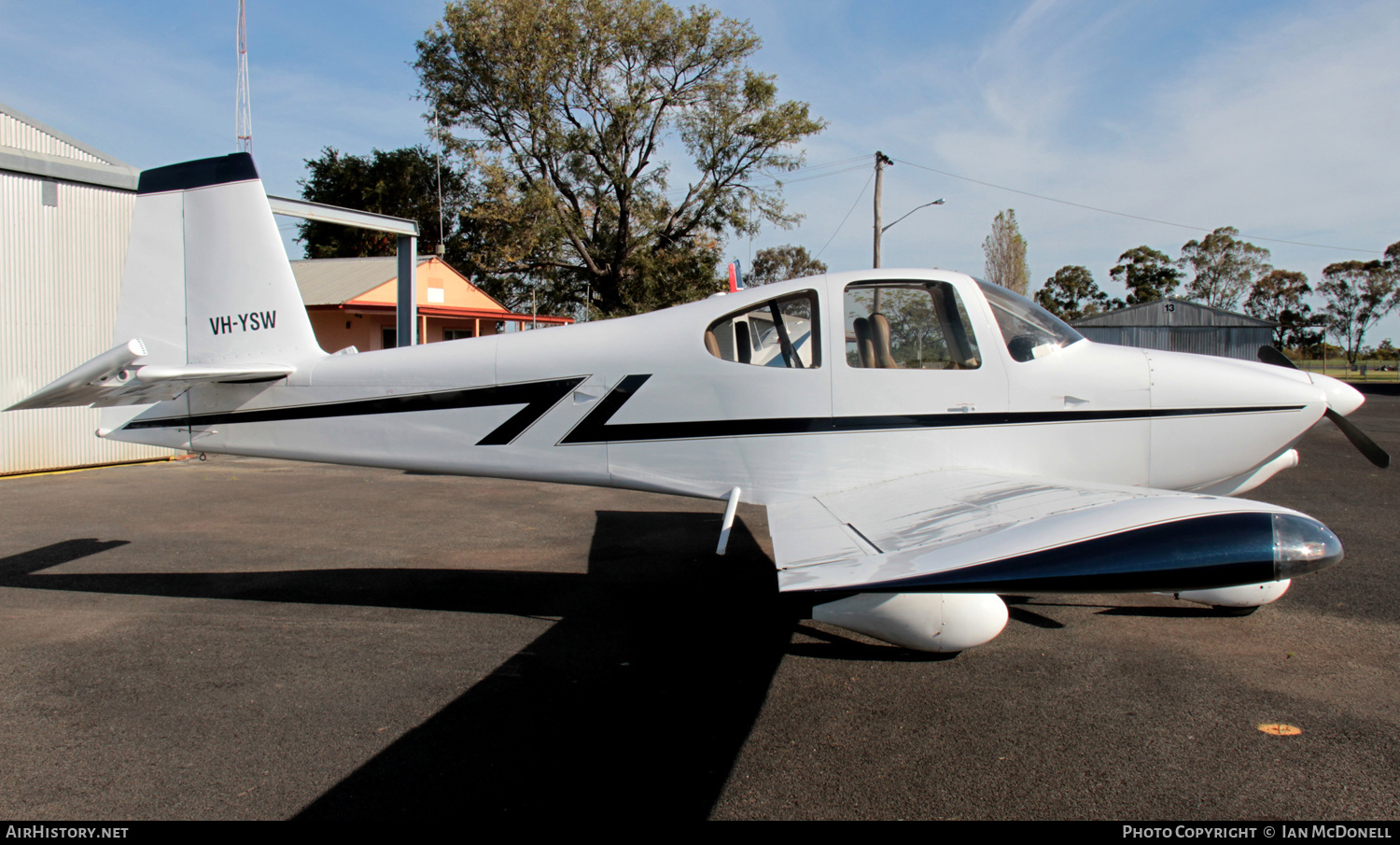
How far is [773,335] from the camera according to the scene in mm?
4457

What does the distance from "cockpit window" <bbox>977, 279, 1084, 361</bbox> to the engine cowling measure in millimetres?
1459

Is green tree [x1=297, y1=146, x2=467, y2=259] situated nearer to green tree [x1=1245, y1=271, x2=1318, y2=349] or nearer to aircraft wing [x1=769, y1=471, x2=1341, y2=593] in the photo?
aircraft wing [x1=769, y1=471, x2=1341, y2=593]

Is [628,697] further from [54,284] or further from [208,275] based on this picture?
[54,284]

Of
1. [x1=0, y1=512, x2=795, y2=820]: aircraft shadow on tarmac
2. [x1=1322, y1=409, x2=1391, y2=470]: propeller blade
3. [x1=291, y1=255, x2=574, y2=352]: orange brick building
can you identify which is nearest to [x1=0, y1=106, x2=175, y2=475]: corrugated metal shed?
[x1=0, y1=512, x2=795, y2=820]: aircraft shadow on tarmac

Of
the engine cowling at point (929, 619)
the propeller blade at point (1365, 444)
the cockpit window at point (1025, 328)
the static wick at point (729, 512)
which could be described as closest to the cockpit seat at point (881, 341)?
the cockpit window at point (1025, 328)

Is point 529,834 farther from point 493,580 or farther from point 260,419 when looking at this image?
point 260,419

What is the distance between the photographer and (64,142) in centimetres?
1416

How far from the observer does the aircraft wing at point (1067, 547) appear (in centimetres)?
215

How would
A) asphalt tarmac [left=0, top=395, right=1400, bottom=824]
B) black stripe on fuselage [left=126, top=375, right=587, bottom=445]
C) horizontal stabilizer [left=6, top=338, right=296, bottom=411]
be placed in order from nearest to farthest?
asphalt tarmac [left=0, top=395, right=1400, bottom=824] < horizontal stabilizer [left=6, top=338, right=296, bottom=411] < black stripe on fuselage [left=126, top=375, right=587, bottom=445]

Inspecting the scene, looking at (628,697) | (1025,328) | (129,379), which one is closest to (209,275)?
(129,379)

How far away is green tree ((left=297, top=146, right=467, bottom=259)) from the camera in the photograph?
102 ft

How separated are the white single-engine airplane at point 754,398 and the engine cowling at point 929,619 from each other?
1 centimetres

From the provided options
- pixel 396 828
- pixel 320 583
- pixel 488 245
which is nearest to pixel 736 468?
pixel 396 828

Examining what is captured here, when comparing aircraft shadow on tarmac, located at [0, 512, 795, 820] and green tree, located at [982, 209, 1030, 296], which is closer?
aircraft shadow on tarmac, located at [0, 512, 795, 820]
